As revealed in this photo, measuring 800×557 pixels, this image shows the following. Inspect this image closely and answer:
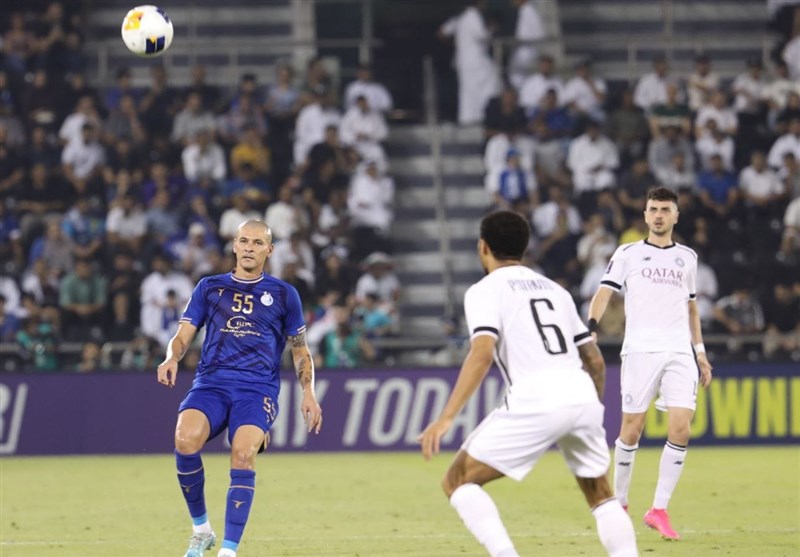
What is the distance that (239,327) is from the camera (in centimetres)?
990

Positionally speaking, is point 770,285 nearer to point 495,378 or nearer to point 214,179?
point 495,378

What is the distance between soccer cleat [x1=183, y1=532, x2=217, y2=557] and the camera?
31.6 ft

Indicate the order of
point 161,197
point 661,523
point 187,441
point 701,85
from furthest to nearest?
point 701,85 → point 161,197 → point 661,523 → point 187,441

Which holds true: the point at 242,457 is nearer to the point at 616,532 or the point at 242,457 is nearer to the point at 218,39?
the point at 616,532

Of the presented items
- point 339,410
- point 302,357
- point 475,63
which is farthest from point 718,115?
point 302,357

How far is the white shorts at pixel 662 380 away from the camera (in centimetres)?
1148

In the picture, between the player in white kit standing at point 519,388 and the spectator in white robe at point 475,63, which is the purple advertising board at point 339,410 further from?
the player in white kit standing at point 519,388

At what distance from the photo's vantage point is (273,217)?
874 inches

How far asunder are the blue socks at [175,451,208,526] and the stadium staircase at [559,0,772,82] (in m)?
17.9

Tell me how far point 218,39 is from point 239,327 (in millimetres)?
18096

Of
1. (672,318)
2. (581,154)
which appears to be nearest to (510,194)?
(581,154)

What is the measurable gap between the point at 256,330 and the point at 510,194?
13.5 m

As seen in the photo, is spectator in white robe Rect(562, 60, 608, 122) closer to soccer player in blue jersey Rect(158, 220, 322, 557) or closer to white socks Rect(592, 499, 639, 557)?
soccer player in blue jersey Rect(158, 220, 322, 557)

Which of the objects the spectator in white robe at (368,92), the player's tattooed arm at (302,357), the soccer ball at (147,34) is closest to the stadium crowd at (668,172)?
the spectator in white robe at (368,92)
